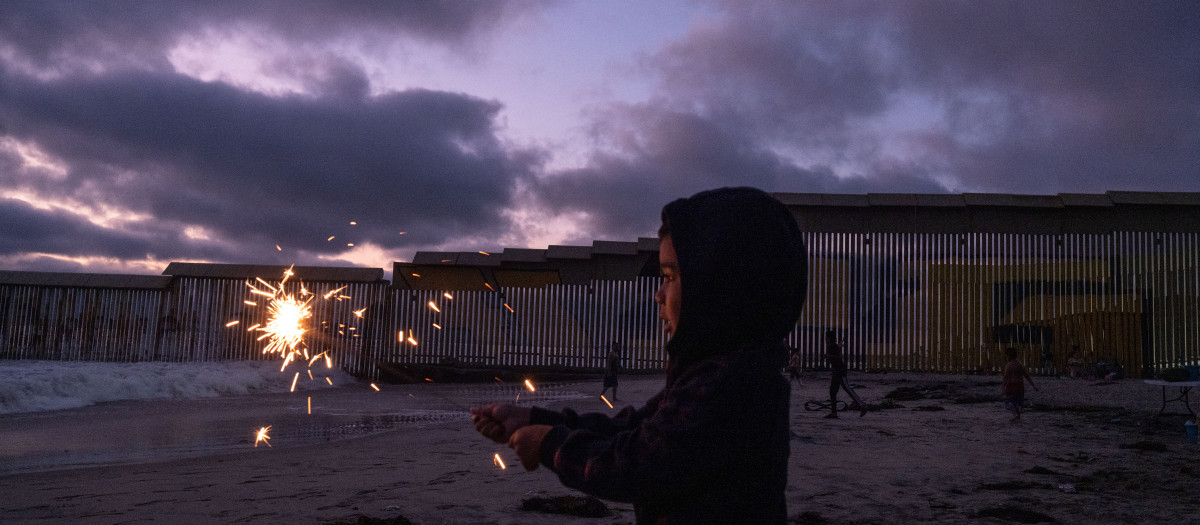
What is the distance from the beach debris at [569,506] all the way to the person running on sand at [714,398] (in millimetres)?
2707

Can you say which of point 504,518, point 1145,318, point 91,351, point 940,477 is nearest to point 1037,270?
point 1145,318

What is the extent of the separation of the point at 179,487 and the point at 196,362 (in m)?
19.2

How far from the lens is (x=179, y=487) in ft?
15.6

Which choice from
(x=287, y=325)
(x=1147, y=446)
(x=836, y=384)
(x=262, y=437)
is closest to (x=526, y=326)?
(x=287, y=325)

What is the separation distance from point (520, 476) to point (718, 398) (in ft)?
13.7

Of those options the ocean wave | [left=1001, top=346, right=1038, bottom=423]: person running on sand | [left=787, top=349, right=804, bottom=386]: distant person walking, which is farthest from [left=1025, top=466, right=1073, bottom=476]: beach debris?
the ocean wave

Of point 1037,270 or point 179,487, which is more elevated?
point 1037,270

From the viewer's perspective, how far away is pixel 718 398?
1364 millimetres

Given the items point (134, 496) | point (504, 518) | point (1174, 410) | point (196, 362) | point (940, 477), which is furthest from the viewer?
point (196, 362)

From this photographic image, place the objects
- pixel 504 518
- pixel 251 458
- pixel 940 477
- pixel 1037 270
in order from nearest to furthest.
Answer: pixel 504 518 → pixel 940 477 → pixel 251 458 → pixel 1037 270

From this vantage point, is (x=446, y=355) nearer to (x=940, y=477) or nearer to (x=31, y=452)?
(x=31, y=452)

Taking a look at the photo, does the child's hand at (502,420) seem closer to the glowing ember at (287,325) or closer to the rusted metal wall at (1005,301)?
the rusted metal wall at (1005,301)

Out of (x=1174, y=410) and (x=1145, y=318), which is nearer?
(x=1174, y=410)

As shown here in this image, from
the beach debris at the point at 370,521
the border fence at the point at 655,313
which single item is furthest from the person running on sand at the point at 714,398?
the border fence at the point at 655,313
